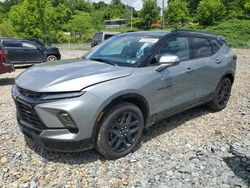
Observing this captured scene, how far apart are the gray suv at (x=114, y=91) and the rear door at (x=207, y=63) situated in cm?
2

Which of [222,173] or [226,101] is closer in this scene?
[222,173]

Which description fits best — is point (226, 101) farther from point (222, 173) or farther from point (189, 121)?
point (222, 173)

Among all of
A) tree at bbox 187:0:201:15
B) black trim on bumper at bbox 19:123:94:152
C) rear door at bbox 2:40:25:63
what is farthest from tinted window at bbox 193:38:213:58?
tree at bbox 187:0:201:15

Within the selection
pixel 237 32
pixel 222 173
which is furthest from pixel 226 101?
pixel 237 32

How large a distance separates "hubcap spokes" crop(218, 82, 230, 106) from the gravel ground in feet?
3.02

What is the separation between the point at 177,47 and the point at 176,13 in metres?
52.9

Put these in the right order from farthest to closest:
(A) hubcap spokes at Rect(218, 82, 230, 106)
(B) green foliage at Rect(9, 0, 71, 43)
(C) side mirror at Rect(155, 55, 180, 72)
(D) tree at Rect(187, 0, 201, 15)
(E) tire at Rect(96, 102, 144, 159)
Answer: (D) tree at Rect(187, 0, 201, 15)
(B) green foliage at Rect(9, 0, 71, 43)
(A) hubcap spokes at Rect(218, 82, 230, 106)
(C) side mirror at Rect(155, 55, 180, 72)
(E) tire at Rect(96, 102, 144, 159)

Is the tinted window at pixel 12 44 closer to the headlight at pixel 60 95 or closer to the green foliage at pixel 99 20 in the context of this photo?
the headlight at pixel 60 95

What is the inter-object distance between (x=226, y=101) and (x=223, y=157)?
2.39 metres

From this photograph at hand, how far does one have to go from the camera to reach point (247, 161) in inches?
149

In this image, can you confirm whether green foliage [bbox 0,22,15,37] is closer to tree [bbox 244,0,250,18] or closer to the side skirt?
tree [bbox 244,0,250,18]

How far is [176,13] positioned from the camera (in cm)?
5472

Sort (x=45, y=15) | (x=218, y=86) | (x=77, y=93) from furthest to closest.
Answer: (x=45, y=15)
(x=218, y=86)
(x=77, y=93)

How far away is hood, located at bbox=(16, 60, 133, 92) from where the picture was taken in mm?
3393
